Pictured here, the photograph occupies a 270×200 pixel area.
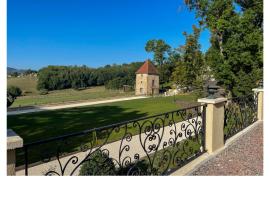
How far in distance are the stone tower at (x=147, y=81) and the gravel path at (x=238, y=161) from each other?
26.0 m

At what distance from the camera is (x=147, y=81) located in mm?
31016

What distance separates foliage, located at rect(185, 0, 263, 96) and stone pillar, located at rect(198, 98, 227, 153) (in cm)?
831

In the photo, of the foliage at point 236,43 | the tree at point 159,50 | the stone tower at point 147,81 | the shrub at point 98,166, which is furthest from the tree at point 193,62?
the tree at point 159,50

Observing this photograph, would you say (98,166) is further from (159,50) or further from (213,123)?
(159,50)

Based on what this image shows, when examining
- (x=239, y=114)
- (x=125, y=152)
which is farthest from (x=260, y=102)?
(x=125, y=152)

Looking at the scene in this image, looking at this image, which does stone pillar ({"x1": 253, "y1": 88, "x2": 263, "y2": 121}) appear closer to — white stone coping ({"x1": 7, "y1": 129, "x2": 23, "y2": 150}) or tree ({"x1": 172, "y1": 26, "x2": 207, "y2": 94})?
white stone coping ({"x1": 7, "y1": 129, "x2": 23, "y2": 150})

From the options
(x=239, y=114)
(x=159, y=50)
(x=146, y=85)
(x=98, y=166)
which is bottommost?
(x=98, y=166)

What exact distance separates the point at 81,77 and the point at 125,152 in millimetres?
33886

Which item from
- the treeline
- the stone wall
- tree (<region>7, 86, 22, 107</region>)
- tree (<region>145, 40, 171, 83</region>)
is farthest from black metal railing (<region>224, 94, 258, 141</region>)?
the treeline

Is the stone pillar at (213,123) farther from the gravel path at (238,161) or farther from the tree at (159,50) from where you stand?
the tree at (159,50)

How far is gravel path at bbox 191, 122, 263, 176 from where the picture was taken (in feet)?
11.9
